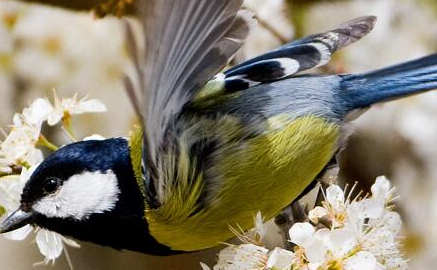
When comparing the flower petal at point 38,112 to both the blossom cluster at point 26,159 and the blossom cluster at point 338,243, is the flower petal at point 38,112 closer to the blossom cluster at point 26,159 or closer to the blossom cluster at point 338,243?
the blossom cluster at point 26,159

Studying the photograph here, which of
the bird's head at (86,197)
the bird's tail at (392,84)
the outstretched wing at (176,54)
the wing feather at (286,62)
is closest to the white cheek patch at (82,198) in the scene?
the bird's head at (86,197)

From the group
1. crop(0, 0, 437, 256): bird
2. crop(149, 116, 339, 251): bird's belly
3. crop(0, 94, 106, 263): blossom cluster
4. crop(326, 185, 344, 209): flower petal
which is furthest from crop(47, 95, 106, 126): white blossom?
crop(326, 185, 344, 209): flower petal

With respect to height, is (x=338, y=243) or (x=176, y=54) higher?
(x=176, y=54)

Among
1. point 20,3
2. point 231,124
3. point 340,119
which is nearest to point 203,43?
point 231,124

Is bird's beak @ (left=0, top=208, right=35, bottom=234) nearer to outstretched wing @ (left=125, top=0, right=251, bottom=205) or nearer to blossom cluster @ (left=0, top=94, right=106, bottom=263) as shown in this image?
blossom cluster @ (left=0, top=94, right=106, bottom=263)

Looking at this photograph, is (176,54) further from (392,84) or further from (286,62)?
(392,84)

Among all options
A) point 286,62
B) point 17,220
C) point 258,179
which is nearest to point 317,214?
point 258,179
